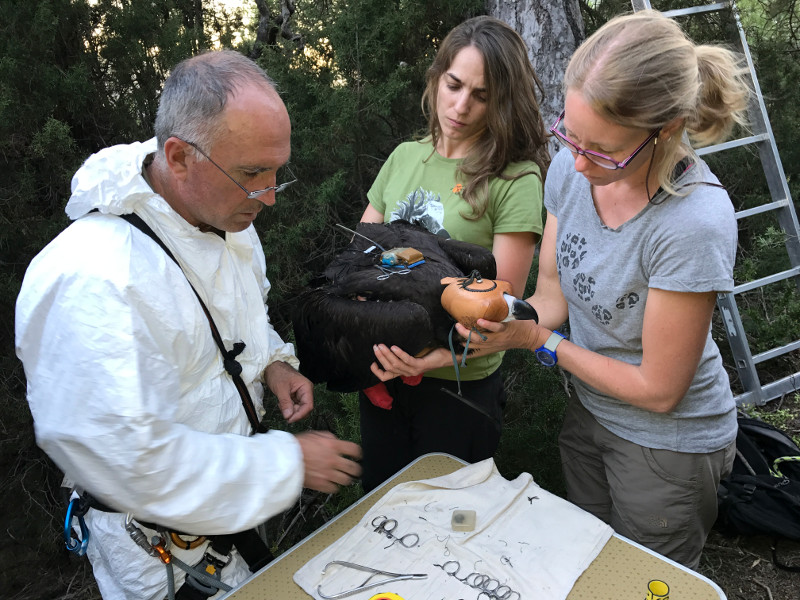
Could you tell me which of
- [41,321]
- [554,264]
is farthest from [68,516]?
[554,264]

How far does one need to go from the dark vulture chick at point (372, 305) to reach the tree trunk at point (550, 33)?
2.30 m

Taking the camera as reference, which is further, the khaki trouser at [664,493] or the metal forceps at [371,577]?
the khaki trouser at [664,493]

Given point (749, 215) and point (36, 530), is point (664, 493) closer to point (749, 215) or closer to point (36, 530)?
point (749, 215)

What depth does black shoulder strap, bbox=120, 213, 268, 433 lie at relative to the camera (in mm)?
1381

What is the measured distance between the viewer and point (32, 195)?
11.1 ft

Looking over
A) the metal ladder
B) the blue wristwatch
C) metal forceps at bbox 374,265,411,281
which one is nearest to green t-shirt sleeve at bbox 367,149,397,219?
metal forceps at bbox 374,265,411,281

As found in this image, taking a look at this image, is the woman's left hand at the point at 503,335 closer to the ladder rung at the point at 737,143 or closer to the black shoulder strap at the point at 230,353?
the black shoulder strap at the point at 230,353

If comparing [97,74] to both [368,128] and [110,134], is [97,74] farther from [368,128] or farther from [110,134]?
[368,128]

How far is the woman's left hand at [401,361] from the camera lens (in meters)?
1.69

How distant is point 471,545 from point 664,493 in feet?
2.11

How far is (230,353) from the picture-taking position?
151 cm

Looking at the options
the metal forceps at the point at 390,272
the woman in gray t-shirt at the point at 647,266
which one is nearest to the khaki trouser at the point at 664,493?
the woman in gray t-shirt at the point at 647,266

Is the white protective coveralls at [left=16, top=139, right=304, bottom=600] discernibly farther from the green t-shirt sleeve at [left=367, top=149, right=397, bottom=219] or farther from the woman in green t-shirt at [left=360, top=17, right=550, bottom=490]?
the green t-shirt sleeve at [left=367, top=149, right=397, bottom=219]

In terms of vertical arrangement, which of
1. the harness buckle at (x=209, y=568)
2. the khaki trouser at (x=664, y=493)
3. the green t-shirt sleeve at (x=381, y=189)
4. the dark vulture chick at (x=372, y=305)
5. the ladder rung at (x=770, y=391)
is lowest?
the ladder rung at (x=770, y=391)
